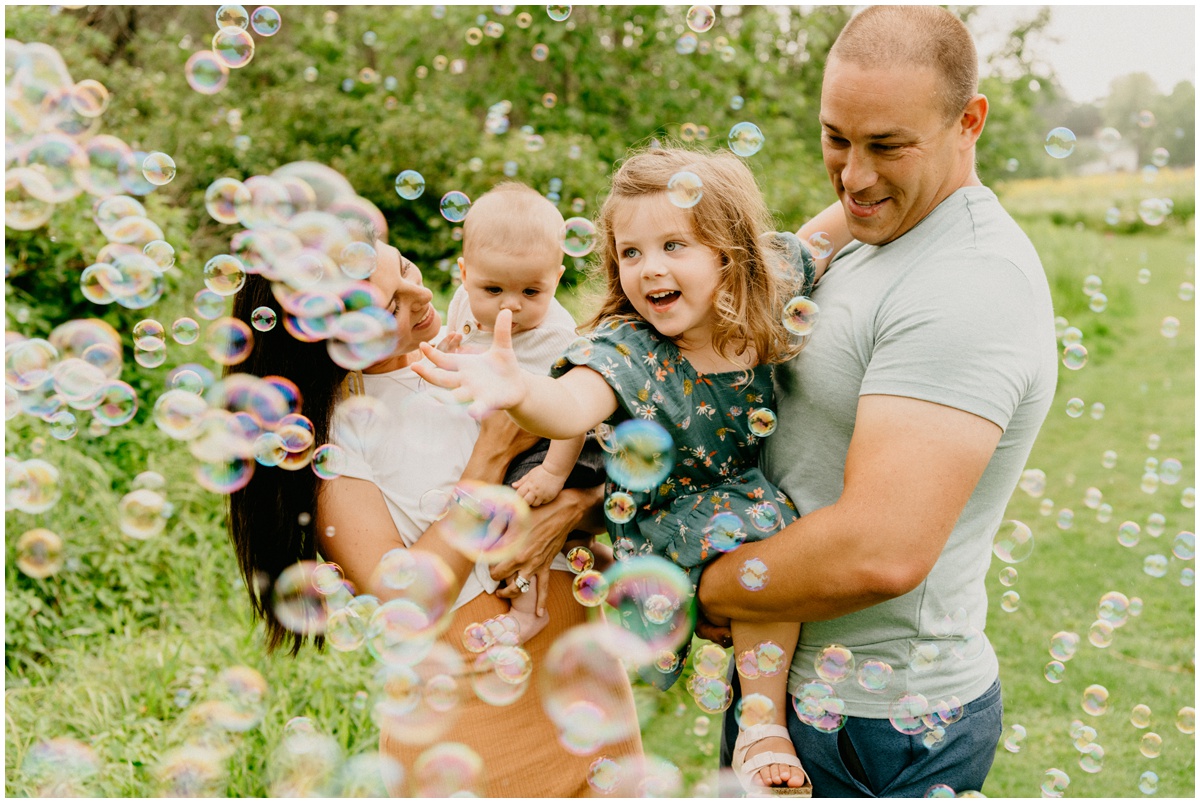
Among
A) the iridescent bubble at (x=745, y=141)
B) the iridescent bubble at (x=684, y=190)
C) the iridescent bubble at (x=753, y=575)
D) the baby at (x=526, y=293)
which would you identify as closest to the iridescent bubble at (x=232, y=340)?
the baby at (x=526, y=293)

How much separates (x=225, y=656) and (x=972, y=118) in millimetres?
3506

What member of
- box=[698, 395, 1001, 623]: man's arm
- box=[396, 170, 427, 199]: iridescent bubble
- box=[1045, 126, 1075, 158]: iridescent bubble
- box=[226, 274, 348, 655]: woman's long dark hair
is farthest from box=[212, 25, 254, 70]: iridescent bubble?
box=[1045, 126, 1075, 158]: iridescent bubble

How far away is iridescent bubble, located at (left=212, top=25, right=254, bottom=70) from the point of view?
9.34 ft

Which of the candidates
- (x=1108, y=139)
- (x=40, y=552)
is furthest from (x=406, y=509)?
(x=1108, y=139)

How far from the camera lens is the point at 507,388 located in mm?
1693

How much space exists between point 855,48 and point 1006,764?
356 centimetres

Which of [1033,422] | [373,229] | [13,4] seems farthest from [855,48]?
[13,4]

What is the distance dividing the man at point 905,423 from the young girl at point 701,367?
65 millimetres

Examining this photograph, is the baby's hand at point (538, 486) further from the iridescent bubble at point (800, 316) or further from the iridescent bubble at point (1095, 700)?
the iridescent bubble at point (1095, 700)

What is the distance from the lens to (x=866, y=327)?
178 cm

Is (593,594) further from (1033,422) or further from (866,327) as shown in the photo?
(1033,422)

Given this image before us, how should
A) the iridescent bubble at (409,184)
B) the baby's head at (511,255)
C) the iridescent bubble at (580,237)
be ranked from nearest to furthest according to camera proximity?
1. the baby's head at (511,255)
2. the iridescent bubble at (580,237)
3. the iridescent bubble at (409,184)

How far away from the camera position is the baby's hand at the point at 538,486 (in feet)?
6.89

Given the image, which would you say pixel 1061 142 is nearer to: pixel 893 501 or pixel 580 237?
pixel 580 237
